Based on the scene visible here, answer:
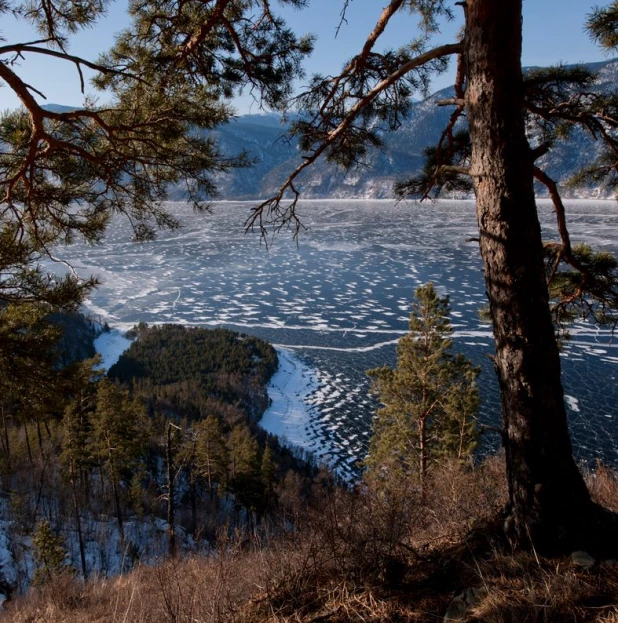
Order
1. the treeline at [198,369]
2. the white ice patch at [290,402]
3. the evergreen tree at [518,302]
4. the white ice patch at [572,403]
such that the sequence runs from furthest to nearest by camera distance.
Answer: the treeline at [198,369]
the white ice patch at [290,402]
the white ice patch at [572,403]
the evergreen tree at [518,302]

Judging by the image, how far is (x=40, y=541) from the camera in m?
12.9

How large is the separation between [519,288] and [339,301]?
50.4 meters

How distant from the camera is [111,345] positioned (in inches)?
2345

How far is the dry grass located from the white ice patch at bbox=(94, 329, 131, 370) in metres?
58.6

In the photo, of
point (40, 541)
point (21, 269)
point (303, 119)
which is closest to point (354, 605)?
point (21, 269)

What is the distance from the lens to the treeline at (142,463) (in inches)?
509

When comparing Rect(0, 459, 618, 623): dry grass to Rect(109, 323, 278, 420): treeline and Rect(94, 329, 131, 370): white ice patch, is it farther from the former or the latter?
Rect(94, 329, 131, 370): white ice patch

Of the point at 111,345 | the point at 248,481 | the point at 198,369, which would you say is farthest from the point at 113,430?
the point at 111,345

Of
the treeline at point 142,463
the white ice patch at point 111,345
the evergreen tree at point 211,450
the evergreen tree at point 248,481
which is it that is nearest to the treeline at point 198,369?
the treeline at point 142,463

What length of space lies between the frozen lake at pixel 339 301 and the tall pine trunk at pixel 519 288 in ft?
36.1

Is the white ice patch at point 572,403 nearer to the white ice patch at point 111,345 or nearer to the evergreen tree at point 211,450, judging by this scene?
the evergreen tree at point 211,450

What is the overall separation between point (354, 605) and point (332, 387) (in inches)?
1513

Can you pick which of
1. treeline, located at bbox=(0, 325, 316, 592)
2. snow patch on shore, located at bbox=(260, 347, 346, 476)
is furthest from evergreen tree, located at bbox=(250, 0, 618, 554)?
snow patch on shore, located at bbox=(260, 347, 346, 476)

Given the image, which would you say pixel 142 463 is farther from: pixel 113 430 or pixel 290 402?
pixel 290 402
